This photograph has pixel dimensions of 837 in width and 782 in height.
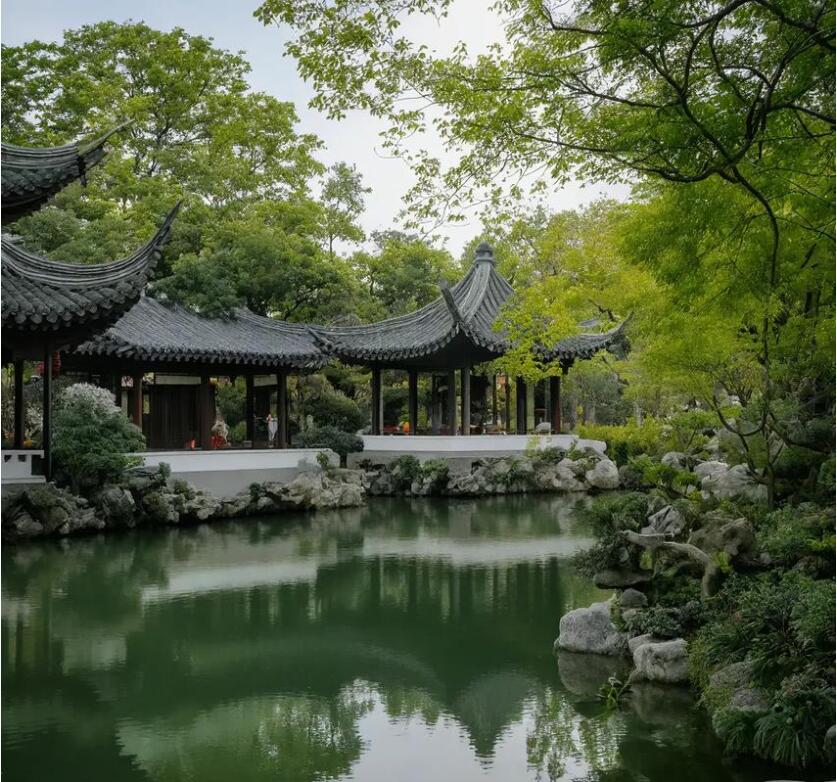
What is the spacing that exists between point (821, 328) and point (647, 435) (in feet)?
40.8

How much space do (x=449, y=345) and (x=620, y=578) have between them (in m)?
12.5

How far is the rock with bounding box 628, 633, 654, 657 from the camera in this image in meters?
6.36

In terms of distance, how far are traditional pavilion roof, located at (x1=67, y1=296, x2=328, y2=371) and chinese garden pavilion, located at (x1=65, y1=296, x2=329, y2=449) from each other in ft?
0.05

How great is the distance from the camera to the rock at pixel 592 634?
265 inches

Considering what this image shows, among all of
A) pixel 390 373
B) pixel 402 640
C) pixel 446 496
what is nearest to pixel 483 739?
pixel 402 640

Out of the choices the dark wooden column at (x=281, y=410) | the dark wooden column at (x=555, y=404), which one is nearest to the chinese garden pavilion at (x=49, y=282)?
the dark wooden column at (x=281, y=410)

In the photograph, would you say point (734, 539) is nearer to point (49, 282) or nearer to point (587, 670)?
point (587, 670)

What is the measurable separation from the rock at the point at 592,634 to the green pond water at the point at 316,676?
15cm

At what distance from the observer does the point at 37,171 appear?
1112cm

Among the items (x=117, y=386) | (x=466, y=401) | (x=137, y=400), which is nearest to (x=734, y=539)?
(x=137, y=400)

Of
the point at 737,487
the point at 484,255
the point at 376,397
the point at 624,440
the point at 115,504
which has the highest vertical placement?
the point at 484,255

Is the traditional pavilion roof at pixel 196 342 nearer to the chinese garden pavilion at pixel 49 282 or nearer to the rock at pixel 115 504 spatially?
the chinese garden pavilion at pixel 49 282

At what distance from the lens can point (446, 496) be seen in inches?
730

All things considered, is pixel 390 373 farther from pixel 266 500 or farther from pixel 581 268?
pixel 581 268
